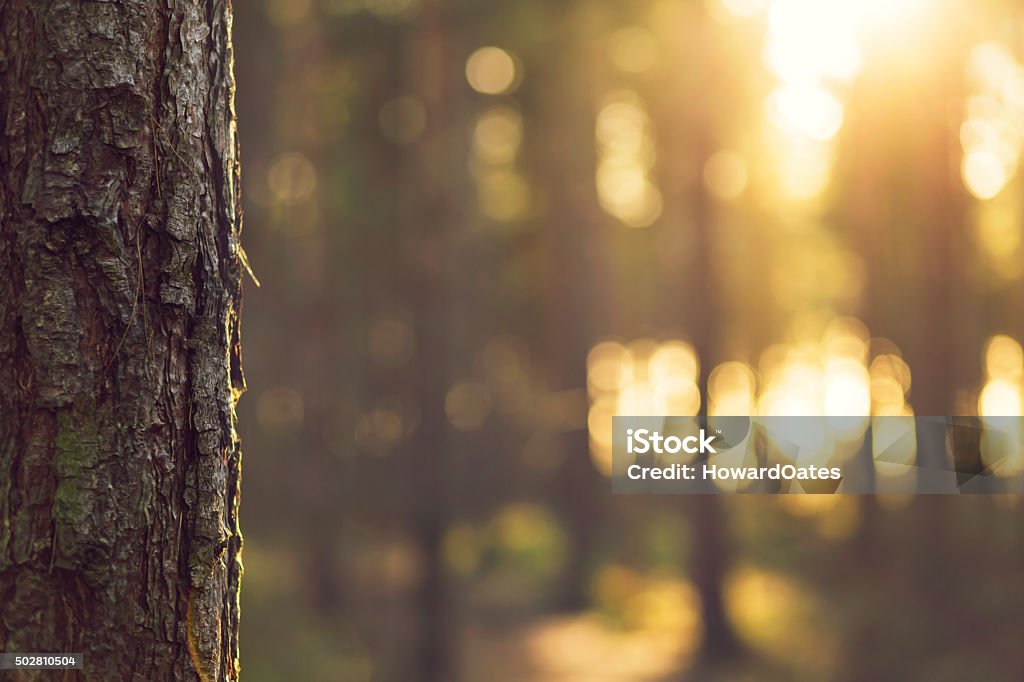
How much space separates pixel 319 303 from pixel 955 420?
10056 millimetres

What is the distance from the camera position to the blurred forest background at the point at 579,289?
12031mm

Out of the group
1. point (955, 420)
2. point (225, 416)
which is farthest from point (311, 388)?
point (225, 416)

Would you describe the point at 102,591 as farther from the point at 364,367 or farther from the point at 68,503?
the point at 364,367

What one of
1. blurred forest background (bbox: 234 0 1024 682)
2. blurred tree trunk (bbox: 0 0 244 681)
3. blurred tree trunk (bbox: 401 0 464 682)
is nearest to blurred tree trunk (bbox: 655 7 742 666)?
blurred forest background (bbox: 234 0 1024 682)

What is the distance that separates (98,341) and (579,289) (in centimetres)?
1746

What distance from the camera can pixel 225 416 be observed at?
195 centimetres

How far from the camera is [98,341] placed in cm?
176

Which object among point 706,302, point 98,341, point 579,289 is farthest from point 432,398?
point 98,341

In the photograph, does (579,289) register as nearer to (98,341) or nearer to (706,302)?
(706,302)

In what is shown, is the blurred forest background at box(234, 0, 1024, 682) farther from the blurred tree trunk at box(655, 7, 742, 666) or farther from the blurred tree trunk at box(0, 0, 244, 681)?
the blurred tree trunk at box(0, 0, 244, 681)

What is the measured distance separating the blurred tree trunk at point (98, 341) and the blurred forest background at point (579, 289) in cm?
931

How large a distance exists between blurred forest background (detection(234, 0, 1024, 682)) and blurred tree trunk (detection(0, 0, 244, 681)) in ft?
30.5

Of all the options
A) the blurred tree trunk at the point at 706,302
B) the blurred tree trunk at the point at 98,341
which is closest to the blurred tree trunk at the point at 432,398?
the blurred tree trunk at the point at 706,302

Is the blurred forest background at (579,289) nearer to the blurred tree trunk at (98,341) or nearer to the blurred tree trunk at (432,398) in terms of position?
the blurred tree trunk at (432,398)
